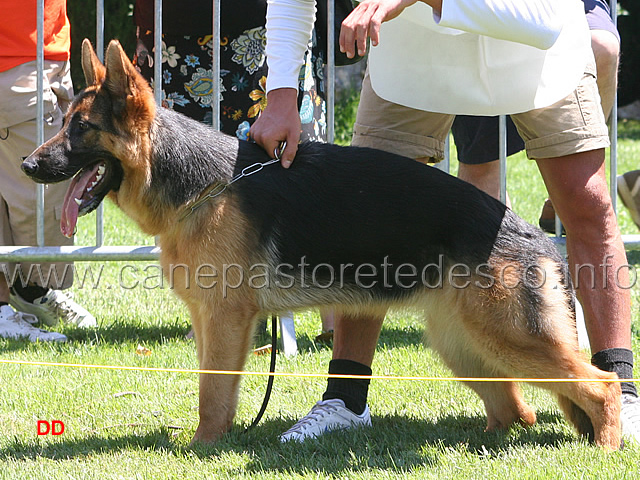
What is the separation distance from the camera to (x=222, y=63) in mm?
4707

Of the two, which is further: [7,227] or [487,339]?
[7,227]

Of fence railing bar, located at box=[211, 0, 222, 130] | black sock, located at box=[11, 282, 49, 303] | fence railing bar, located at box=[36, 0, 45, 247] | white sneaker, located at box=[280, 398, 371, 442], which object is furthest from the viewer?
black sock, located at box=[11, 282, 49, 303]

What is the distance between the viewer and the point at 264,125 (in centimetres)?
324

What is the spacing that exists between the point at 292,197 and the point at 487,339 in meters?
0.94

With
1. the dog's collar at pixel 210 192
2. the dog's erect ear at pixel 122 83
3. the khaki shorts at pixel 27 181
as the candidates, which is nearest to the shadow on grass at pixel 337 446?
the dog's collar at pixel 210 192

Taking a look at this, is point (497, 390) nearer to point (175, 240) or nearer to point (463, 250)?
point (463, 250)

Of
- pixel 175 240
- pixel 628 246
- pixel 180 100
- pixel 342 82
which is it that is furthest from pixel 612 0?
pixel 342 82

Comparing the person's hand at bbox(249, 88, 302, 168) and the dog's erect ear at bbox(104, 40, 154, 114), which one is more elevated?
the dog's erect ear at bbox(104, 40, 154, 114)

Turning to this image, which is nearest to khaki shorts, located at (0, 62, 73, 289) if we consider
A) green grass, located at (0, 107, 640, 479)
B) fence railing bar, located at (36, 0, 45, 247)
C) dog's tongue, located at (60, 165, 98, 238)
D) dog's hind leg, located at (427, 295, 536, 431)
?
fence railing bar, located at (36, 0, 45, 247)

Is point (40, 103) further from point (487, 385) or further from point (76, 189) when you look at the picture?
point (487, 385)

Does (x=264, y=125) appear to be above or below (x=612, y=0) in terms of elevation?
below

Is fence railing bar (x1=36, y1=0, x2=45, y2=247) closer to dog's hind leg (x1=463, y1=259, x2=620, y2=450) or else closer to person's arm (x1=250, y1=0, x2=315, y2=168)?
person's arm (x1=250, y1=0, x2=315, y2=168)

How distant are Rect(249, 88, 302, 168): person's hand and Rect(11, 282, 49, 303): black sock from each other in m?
2.73

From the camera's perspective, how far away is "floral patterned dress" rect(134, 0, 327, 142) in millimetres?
4613
